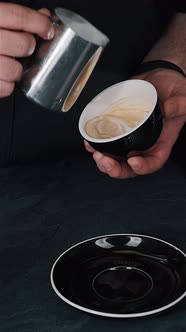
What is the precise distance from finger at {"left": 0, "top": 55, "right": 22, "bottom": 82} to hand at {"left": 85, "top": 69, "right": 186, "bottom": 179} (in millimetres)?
197

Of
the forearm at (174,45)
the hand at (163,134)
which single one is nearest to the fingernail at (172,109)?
the hand at (163,134)

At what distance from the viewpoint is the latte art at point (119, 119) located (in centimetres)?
93

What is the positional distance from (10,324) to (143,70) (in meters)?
0.64

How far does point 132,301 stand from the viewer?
72cm

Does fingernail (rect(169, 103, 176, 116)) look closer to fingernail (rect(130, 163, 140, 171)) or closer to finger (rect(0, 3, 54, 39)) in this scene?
fingernail (rect(130, 163, 140, 171))

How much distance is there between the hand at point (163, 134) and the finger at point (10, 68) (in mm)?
197

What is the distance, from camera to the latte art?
0.93 meters

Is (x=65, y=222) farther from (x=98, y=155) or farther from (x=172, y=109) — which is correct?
(x=172, y=109)

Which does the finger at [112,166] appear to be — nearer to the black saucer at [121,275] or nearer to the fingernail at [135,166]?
the fingernail at [135,166]

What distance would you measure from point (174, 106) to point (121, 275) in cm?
35

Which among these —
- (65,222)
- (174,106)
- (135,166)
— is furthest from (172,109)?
(65,222)

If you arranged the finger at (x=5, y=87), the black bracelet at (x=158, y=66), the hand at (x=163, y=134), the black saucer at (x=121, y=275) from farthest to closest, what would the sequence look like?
the black bracelet at (x=158, y=66) → the hand at (x=163, y=134) → the finger at (x=5, y=87) → the black saucer at (x=121, y=275)

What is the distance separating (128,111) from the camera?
0.97 meters

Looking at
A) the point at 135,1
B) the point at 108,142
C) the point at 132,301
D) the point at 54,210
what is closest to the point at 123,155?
the point at 108,142
